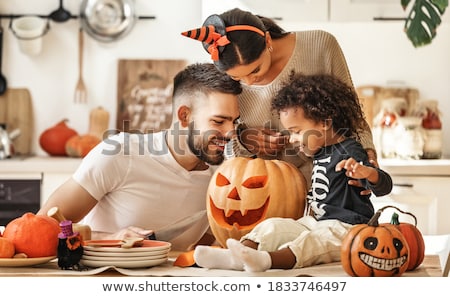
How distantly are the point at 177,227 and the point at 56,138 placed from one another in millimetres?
432

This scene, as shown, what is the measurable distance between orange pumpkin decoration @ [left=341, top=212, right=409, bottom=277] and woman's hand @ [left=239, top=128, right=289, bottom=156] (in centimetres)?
21

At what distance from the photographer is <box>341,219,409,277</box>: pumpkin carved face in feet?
3.34

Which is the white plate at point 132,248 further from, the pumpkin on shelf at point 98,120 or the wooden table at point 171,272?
the pumpkin on shelf at point 98,120

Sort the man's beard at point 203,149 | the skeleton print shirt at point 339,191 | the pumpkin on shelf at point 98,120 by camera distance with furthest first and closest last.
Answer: the pumpkin on shelf at point 98,120
the man's beard at point 203,149
the skeleton print shirt at point 339,191

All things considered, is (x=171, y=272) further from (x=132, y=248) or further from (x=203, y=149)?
(x=203, y=149)

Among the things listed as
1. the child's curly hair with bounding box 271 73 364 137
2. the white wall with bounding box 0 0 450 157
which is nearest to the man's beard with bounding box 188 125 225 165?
the child's curly hair with bounding box 271 73 364 137

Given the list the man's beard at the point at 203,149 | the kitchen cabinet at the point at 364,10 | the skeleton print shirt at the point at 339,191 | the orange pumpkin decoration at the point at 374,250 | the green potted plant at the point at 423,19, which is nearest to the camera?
the orange pumpkin decoration at the point at 374,250

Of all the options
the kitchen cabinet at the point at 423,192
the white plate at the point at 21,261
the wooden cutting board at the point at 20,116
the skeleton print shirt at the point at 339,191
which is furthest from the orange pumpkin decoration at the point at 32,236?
the kitchen cabinet at the point at 423,192

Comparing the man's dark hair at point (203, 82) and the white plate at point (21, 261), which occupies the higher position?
the man's dark hair at point (203, 82)

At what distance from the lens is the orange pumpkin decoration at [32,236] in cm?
107

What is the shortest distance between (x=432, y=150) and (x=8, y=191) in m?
0.83

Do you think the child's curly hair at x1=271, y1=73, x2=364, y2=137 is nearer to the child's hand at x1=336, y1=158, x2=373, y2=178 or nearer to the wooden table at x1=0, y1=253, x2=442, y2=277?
the child's hand at x1=336, y1=158, x2=373, y2=178

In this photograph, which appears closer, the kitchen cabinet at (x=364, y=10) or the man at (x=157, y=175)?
the man at (x=157, y=175)

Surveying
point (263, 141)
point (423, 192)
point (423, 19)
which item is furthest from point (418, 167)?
point (263, 141)
